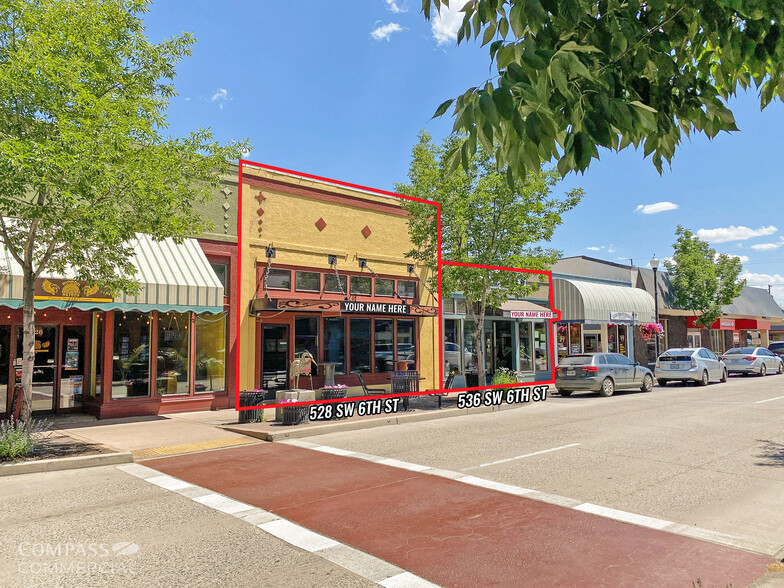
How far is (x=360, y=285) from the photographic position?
19.1 metres

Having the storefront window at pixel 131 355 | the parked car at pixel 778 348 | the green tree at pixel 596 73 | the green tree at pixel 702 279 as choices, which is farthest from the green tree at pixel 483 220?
the parked car at pixel 778 348

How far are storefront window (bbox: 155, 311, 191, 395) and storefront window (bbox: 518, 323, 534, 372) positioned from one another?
48.6ft

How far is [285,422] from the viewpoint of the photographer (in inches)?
512

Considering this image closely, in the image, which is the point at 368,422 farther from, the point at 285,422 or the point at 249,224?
the point at 249,224

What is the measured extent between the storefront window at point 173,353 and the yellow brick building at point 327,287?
1.46 m

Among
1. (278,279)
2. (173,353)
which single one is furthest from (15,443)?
(278,279)

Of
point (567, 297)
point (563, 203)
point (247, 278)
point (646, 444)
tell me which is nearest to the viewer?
point (646, 444)

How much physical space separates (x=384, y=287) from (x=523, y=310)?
23.4 feet

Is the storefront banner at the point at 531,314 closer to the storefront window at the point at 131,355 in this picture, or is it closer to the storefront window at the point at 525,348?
the storefront window at the point at 525,348

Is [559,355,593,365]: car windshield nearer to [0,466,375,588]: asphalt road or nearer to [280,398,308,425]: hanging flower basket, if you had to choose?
[280,398,308,425]: hanging flower basket

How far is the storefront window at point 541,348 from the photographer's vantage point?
1024 inches

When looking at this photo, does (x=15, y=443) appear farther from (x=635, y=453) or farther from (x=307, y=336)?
(x=635, y=453)

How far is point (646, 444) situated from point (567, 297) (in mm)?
17925

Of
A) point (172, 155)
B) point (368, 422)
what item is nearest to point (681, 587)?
point (368, 422)
